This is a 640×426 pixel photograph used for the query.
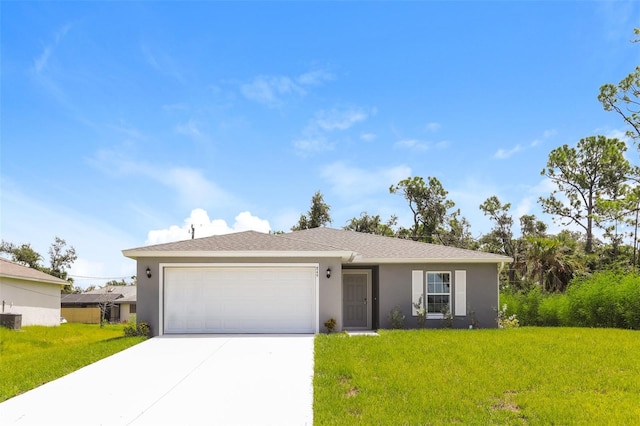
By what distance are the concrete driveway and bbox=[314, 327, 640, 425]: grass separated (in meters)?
0.55

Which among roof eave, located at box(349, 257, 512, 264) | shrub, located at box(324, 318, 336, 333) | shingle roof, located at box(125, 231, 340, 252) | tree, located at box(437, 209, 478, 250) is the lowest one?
shrub, located at box(324, 318, 336, 333)

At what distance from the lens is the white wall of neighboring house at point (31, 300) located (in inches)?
967

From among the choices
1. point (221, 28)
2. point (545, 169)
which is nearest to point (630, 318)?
point (221, 28)

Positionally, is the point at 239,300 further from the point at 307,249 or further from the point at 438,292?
the point at 438,292

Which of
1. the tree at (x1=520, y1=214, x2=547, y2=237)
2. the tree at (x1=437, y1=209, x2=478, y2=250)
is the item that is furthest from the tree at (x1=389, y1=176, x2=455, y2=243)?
the tree at (x1=520, y1=214, x2=547, y2=237)

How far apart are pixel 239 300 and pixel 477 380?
8075 mm

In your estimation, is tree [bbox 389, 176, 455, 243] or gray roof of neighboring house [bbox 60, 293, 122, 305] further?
gray roof of neighboring house [bbox 60, 293, 122, 305]

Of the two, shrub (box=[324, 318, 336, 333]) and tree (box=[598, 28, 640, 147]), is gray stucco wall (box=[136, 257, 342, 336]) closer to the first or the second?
shrub (box=[324, 318, 336, 333])

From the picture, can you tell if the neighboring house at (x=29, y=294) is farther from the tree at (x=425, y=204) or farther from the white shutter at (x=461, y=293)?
the tree at (x=425, y=204)

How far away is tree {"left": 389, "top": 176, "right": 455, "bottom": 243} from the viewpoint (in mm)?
39156

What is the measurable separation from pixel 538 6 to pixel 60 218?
17.9m

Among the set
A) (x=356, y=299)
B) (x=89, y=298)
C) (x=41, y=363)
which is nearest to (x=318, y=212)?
(x=356, y=299)

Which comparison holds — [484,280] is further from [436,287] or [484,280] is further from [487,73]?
[487,73]

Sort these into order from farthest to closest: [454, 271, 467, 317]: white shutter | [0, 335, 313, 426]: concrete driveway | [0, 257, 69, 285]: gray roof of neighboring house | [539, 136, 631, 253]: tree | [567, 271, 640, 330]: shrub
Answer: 1. [539, 136, 631, 253]: tree
2. [0, 257, 69, 285]: gray roof of neighboring house
3. [454, 271, 467, 317]: white shutter
4. [567, 271, 640, 330]: shrub
5. [0, 335, 313, 426]: concrete driveway
